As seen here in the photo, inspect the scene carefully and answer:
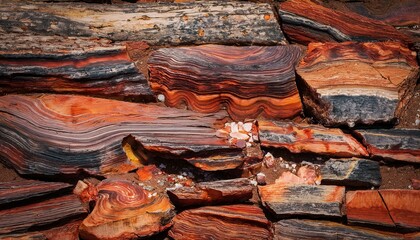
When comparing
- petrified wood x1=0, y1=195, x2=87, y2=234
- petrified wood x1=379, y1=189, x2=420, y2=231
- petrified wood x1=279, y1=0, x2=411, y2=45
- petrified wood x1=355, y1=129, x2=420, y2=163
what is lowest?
petrified wood x1=379, y1=189, x2=420, y2=231

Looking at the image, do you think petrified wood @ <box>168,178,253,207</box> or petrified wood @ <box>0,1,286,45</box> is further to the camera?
petrified wood @ <box>0,1,286,45</box>

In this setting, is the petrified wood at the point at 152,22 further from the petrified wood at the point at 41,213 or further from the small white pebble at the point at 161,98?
the petrified wood at the point at 41,213

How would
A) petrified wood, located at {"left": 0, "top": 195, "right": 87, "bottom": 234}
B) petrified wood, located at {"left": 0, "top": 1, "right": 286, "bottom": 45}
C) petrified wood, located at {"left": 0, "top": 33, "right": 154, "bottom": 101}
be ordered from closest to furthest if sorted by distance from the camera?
petrified wood, located at {"left": 0, "top": 195, "right": 87, "bottom": 234} → petrified wood, located at {"left": 0, "top": 33, "right": 154, "bottom": 101} → petrified wood, located at {"left": 0, "top": 1, "right": 286, "bottom": 45}

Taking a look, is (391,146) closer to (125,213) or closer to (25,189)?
(125,213)

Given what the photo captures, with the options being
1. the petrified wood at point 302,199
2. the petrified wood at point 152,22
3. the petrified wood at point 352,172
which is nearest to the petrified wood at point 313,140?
the petrified wood at point 352,172

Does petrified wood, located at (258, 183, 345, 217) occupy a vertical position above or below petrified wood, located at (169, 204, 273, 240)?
above

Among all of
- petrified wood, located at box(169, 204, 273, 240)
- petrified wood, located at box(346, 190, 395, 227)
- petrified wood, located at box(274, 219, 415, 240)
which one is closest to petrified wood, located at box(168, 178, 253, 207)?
petrified wood, located at box(169, 204, 273, 240)

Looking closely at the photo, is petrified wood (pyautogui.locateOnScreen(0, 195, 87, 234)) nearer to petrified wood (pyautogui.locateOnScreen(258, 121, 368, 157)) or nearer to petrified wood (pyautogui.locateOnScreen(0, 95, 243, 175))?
petrified wood (pyautogui.locateOnScreen(0, 95, 243, 175))
